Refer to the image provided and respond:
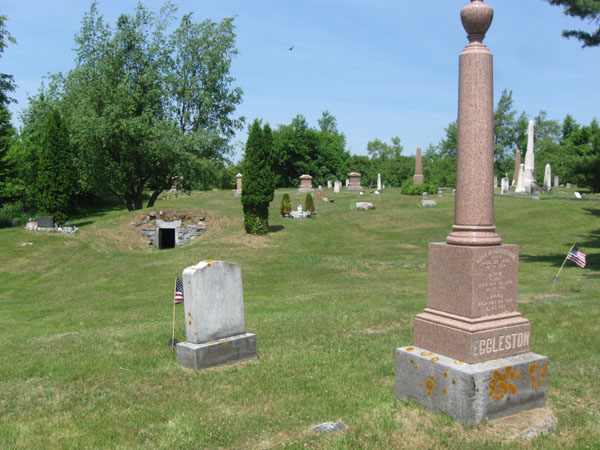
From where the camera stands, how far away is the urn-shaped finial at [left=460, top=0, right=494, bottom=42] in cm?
560

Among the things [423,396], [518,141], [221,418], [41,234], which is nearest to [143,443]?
[221,418]

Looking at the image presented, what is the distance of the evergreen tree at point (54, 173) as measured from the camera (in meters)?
28.0

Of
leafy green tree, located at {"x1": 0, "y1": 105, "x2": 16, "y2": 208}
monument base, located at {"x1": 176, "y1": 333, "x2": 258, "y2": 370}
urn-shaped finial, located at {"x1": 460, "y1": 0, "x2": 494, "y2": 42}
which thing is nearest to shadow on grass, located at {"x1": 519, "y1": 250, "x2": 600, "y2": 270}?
monument base, located at {"x1": 176, "y1": 333, "x2": 258, "y2": 370}

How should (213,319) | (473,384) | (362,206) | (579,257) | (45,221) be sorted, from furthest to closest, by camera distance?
(362,206)
(45,221)
(579,257)
(213,319)
(473,384)

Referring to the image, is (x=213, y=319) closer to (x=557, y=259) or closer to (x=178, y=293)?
(x=178, y=293)

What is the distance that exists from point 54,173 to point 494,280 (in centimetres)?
2788

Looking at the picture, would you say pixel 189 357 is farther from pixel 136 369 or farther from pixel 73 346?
pixel 73 346

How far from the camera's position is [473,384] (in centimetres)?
498

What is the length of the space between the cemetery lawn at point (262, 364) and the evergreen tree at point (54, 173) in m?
6.70

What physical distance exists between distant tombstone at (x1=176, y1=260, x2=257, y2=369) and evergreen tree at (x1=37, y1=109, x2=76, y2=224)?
23.5m

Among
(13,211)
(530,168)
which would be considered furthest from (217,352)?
(530,168)

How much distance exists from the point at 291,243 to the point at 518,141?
72.3 metres

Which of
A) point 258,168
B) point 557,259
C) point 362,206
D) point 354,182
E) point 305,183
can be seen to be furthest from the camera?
point 354,182

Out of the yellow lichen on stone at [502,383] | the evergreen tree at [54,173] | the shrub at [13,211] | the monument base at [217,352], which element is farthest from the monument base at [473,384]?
the shrub at [13,211]
